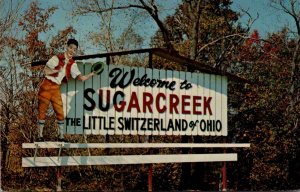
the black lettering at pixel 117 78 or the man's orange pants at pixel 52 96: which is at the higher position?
the black lettering at pixel 117 78

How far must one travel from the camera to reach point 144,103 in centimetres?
1148

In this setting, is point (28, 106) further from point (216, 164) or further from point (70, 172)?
point (216, 164)

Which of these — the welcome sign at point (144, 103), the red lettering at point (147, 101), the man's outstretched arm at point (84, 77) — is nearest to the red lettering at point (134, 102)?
the welcome sign at point (144, 103)

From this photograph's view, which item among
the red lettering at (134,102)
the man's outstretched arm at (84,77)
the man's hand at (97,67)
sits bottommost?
the red lettering at (134,102)

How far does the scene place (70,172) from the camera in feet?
54.4

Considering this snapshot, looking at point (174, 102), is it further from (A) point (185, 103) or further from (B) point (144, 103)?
(B) point (144, 103)

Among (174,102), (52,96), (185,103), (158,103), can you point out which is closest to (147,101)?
(158,103)

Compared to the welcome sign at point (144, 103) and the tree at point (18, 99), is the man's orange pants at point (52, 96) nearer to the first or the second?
the welcome sign at point (144, 103)

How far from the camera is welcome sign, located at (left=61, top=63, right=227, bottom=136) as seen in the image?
10789 millimetres

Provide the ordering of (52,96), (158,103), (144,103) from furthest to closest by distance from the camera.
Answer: (158,103) → (144,103) → (52,96)

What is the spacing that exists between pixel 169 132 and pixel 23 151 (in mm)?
7411

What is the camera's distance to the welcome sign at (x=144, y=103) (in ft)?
35.4

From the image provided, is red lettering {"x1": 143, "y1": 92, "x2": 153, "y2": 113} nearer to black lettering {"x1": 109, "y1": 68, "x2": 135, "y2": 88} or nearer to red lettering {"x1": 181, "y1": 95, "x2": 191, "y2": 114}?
black lettering {"x1": 109, "y1": 68, "x2": 135, "y2": 88}

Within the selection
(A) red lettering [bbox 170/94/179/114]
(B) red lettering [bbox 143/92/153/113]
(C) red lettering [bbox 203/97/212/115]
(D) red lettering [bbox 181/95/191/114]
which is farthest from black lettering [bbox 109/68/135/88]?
(C) red lettering [bbox 203/97/212/115]
